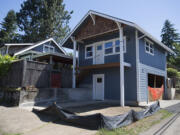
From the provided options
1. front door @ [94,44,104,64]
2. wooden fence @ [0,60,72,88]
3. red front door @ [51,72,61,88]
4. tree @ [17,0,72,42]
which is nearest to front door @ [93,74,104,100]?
front door @ [94,44,104,64]

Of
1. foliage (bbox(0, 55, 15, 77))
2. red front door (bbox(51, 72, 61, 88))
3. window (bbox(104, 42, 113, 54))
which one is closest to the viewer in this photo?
foliage (bbox(0, 55, 15, 77))

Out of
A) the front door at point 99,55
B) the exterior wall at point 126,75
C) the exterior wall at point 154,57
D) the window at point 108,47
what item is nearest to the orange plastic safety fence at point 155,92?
the exterior wall at point 126,75

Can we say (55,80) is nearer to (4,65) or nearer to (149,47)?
(4,65)

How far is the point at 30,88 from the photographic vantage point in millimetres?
9211

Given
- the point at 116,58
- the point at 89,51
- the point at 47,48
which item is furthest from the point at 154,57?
the point at 47,48

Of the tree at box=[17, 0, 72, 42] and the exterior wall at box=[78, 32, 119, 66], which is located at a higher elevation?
the tree at box=[17, 0, 72, 42]

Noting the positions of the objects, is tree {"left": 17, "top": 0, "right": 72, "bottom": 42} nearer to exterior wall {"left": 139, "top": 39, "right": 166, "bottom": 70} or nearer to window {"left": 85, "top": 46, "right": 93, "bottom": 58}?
window {"left": 85, "top": 46, "right": 93, "bottom": 58}

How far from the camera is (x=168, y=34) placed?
32.4 m

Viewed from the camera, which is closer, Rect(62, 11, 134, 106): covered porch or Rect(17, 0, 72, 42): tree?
Rect(62, 11, 134, 106): covered porch

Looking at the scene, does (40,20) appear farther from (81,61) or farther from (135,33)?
(135,33)

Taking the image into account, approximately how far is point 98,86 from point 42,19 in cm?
2128

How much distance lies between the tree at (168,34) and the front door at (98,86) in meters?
25.6

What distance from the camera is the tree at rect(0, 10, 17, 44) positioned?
3142 cm

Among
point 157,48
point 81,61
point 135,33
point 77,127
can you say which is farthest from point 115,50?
point 77,127
